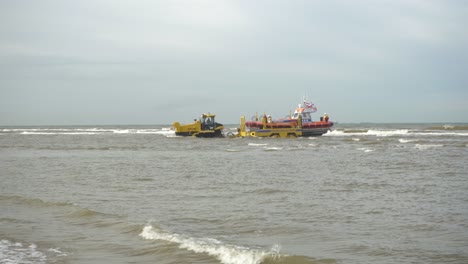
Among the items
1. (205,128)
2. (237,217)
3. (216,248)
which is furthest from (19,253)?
(205,128)

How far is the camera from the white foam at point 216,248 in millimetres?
6668

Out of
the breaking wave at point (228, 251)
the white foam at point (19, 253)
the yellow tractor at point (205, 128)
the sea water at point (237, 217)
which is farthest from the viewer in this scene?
the yellow tractor at point (205, 128)

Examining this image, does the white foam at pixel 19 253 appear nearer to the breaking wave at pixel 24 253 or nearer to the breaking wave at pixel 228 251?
the breaking wave at pixel 24 253

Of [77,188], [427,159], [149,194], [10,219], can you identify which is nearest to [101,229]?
[10,219]

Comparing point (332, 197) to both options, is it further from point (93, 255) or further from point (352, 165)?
point (352, 165)

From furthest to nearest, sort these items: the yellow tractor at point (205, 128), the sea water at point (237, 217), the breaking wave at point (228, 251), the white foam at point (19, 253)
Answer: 1. the yellow tractor at point (205, 128)
2. the sea water at point (237, 217)
3. the white foam at point (19, 253)
4. the breaking wave at point (228, 251)

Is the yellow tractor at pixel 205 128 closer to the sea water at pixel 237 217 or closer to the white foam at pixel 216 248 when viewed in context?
the sea water at pixel 237 217

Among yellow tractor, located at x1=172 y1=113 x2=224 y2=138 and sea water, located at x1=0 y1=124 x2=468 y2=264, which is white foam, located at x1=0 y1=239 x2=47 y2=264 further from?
yellow tractor, located at x1=172 y1=113 x2=224 y2=138

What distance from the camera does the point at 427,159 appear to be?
2148 centimetres

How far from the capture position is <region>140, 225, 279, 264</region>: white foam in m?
6.67

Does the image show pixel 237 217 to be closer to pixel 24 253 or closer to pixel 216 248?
pixel 216 248

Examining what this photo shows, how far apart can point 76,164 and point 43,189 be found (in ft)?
26.4

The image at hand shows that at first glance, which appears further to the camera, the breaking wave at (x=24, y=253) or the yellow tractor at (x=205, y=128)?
the yellow tractor at (x=205, y=128)

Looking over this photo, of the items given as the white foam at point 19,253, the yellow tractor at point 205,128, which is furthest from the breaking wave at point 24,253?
the yellow tractor at point 205,128
